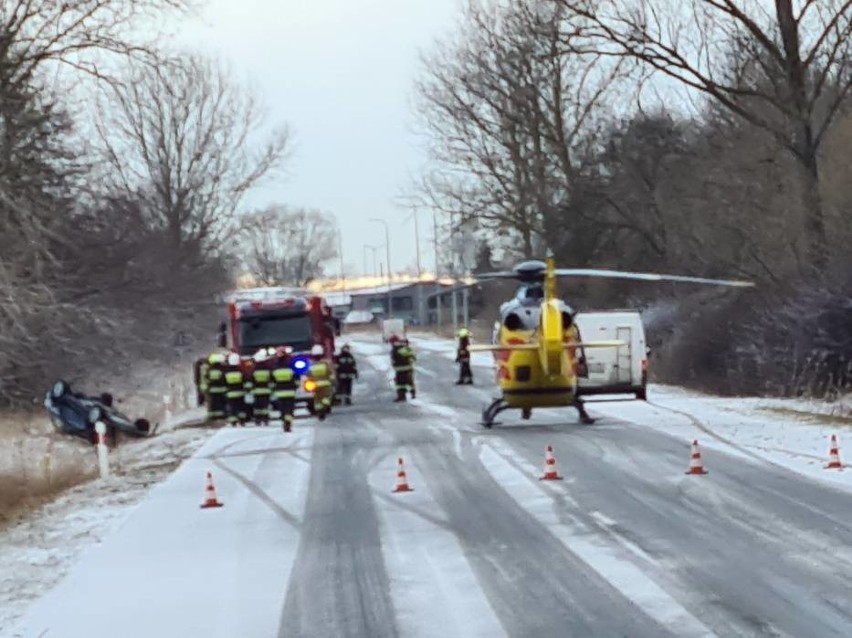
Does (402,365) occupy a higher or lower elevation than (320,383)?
higher

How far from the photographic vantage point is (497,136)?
180 ft

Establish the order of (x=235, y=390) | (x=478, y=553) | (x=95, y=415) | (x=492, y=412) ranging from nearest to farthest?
(x=478, y=553), (x=492, y=412), (x=235, y=390), (x=95, y=415)

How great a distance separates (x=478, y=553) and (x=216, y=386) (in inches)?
679

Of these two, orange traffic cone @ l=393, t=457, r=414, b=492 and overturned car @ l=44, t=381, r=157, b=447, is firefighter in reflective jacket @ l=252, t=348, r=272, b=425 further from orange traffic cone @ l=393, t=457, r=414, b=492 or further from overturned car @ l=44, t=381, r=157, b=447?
orange traffic cone @ l=393, t=457, r=414, b=492

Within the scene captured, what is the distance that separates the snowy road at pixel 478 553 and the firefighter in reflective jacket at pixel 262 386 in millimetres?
6886

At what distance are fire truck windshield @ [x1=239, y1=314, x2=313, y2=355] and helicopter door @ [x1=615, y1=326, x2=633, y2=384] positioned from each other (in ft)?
23.7

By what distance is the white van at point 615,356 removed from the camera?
96.8 feet

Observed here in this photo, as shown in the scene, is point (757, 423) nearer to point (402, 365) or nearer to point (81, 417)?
point (402, 365)

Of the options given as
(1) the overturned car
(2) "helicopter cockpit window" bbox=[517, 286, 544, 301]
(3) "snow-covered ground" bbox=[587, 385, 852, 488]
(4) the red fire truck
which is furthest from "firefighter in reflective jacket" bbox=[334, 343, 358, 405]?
(2) "helicopter cockpit window" bbox=[517, 286, 544, 301]

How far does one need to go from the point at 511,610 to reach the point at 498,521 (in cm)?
386

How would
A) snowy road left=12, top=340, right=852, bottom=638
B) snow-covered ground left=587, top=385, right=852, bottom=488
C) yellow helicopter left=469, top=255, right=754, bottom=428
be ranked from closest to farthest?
snowy road left=12, top=340, right=852, bottom=638 → snow-covered ground left=587, top=385, right=852, bottom=488 → yellow helicopter left=469, top=255, right=754, bottom=428

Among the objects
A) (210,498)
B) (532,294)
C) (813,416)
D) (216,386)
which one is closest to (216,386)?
→ (216,386)

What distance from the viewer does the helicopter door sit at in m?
29.7

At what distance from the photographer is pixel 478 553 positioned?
11.5 meters
